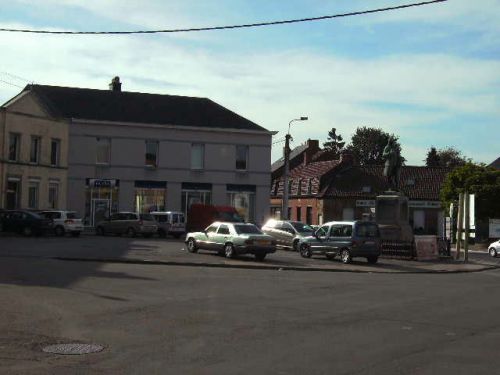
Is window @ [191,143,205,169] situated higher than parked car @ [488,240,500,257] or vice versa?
window @ [191,143,205,169]

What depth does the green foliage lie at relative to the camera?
52.6m

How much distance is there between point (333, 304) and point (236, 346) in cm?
532

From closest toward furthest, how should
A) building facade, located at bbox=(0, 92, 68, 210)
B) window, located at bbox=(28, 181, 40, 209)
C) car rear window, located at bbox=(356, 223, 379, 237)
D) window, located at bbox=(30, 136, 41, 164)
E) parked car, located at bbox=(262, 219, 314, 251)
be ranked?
car rear window, located at bbox=(356, 223, 379, 237) → parked car, located at bbox=(262, 219, 314, 251) → building facade, located at bbox=(0, 92, 68, 210) → window, located at bbox=(28, 181, 40, 209) → window, located at bbox=(30, 136, 41, 164)

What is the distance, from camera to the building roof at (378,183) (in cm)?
6519

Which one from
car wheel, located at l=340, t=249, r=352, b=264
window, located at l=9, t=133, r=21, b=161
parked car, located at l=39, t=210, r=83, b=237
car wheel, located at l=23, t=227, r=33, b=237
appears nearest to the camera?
car wheel, located at l=340, t=249, r=352, b=264

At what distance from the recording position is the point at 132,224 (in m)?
42.2

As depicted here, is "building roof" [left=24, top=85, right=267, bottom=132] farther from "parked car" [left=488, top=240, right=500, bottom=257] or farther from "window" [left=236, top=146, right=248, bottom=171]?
"parked car" [left=488, top=240, right=500, bottom=257]

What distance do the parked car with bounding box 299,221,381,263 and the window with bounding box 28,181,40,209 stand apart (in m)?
24.0

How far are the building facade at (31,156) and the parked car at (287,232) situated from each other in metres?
18.1

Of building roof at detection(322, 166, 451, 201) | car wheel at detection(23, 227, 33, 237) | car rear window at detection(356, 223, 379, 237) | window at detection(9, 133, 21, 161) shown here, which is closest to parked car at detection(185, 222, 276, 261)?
car rear window at detection(356, 223, 379, 237)

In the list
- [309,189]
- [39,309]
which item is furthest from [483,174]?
[39,309]

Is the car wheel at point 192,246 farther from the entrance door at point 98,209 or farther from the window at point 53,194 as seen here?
the entrance door at point 98,209

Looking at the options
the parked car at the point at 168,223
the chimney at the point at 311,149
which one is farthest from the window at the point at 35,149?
the chimney at the point at 311,149

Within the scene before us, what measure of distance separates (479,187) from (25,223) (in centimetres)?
3402
